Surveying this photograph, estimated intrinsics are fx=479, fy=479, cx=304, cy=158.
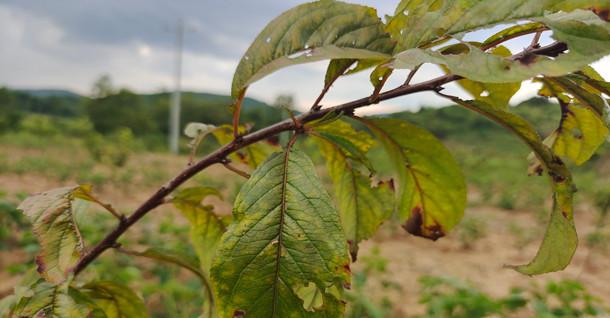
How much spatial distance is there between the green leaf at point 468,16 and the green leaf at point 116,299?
0.72 metres

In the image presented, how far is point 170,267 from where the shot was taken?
3.23 metres

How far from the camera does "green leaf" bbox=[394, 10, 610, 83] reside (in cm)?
40

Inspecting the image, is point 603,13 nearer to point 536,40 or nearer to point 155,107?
point 536,40

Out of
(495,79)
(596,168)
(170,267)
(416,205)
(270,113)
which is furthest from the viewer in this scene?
(270,113)

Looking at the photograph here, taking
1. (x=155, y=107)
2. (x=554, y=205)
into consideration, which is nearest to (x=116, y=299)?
(x=554, y=205)

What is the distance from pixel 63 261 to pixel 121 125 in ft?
74.8

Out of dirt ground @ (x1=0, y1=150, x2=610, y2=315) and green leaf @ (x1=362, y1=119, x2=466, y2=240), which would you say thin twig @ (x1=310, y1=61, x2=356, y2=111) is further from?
dirt ground @ (x1=0, y1=150, x2=610, y2=315)

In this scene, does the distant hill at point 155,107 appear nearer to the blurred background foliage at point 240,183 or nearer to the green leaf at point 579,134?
the blurred background foliage at point 240,183

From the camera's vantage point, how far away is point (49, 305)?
69 cm

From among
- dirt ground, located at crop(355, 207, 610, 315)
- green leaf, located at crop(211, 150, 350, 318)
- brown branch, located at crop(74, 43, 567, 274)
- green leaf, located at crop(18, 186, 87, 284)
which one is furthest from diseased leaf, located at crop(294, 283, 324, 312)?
dirt ground, located at crop(355, 207, 610, 315)

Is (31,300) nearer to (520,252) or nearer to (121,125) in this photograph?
(520,252)

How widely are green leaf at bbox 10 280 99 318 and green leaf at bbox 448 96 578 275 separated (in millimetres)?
596

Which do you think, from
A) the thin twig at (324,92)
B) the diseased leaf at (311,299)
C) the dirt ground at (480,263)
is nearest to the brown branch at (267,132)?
the thin twig at (324,92)

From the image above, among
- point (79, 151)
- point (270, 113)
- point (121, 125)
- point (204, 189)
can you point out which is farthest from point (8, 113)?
point (204, 189)
